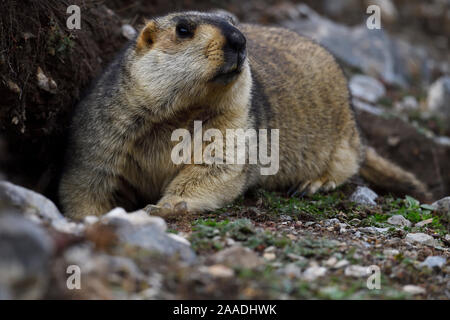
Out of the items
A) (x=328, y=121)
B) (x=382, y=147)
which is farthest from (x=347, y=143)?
(x=382, y=147)

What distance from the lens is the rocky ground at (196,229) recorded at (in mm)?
3678

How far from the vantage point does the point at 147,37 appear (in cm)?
666

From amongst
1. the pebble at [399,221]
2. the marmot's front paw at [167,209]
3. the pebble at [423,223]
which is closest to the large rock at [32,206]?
the marmot's front paw at [167,209]

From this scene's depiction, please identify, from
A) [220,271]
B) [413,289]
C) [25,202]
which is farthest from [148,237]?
[413,289]

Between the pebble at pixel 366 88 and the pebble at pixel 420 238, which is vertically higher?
the pebble at pixel 366 88

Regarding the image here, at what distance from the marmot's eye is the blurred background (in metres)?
1.86

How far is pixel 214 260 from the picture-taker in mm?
4375

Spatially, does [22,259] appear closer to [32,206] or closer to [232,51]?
[32,206]

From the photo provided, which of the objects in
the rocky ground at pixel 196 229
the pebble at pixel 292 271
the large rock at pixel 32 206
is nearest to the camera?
the rocky ground at pixel 196 229

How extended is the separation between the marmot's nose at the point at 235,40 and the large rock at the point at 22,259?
3318 mm

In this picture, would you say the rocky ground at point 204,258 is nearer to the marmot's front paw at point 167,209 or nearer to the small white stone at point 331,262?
the small white stone at point 331,262

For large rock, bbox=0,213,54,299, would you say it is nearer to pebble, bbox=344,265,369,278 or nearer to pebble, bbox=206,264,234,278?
pebble, bbox=206,264,234,278

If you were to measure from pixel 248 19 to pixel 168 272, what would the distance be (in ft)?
38.9

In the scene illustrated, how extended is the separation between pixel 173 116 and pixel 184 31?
0.98 m
